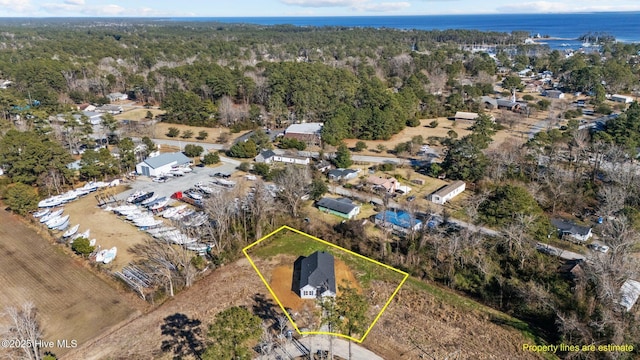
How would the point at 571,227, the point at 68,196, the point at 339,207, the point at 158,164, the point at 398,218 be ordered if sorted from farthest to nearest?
the point at 158,164, the point at 68,196, the point at 339,207, the point at 398,218, the point at 571,227

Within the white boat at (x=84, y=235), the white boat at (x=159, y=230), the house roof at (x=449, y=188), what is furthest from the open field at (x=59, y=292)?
the house roof at (x=449, y=188)

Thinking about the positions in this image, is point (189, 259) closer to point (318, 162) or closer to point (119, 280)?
point (119, 280)

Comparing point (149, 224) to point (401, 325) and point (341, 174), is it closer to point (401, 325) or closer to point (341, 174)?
point (341, 174)

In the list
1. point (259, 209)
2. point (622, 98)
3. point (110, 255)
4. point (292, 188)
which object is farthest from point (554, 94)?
point (110, 255)

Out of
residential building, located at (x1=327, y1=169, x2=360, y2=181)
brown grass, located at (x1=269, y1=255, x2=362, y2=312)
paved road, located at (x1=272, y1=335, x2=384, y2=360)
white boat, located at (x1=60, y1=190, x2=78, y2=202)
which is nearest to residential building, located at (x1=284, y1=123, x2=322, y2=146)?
residential building, located at (x1=327, y1=169, x2=360, y2=181)

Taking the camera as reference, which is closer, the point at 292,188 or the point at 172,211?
the point at 292,188

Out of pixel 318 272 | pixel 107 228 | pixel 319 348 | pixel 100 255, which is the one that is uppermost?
pixel 318 272
